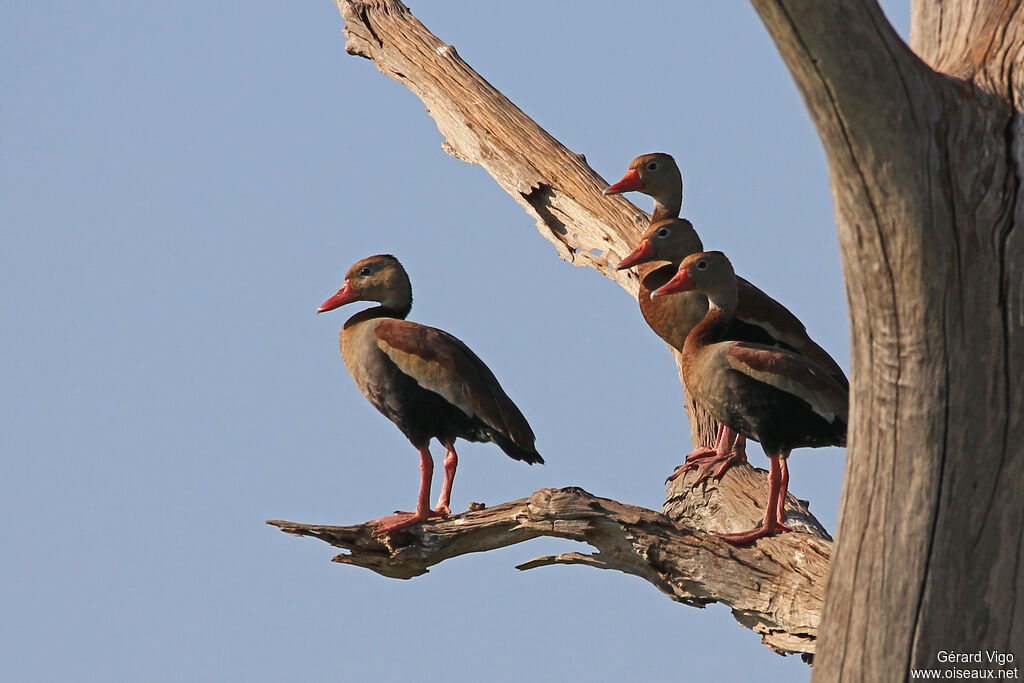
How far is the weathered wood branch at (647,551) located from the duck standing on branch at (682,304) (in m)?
1.21

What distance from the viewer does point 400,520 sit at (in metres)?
5.34

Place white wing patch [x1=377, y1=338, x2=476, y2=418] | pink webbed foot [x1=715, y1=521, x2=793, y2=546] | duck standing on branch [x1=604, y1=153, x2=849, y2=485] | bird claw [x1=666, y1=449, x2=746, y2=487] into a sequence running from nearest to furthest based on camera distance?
pink webbed foot [x1=715, y1=521, x2=793, y2=546] → white wing patch [x1=377, y1=338, x2=476, y2=418] → duck standing on branch [x1=604, y1=153, x2=849, y2=485] → bird claw [x1=666, y1=449, x2=746, y2=487]

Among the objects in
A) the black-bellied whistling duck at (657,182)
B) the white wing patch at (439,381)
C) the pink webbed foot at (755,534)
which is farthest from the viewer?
the black-bellied whistling duck at (657,182)

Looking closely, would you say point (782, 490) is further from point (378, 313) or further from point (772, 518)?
point (378, 313)

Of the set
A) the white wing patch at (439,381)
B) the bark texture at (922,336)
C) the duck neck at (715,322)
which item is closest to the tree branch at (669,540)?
the white wing patch at (439,381)

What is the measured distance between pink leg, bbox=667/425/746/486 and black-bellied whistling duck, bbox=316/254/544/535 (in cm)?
119

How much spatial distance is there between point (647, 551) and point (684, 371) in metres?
0.95

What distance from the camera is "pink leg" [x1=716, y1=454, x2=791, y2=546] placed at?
202 inches

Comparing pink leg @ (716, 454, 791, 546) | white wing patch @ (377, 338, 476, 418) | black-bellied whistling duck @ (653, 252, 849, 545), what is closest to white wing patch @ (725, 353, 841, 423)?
black-bellied whistling duck @ (653, 252, 849, 545)

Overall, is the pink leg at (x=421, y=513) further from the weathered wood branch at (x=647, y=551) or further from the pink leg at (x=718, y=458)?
the pink leg at (x=718, y=458)

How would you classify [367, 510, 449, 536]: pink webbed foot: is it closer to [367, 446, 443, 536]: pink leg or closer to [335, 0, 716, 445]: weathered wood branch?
[367, 446, 443, 536]: pink leg

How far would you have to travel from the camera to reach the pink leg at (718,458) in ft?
21.1

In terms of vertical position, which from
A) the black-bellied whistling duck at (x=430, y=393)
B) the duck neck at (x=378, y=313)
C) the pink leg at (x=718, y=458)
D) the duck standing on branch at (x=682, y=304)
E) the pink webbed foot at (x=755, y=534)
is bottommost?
the pink webbed foot at (x=755, y=534)

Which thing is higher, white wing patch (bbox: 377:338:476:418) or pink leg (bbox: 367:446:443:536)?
white wing patch (bbox: 377:338:476:418)
